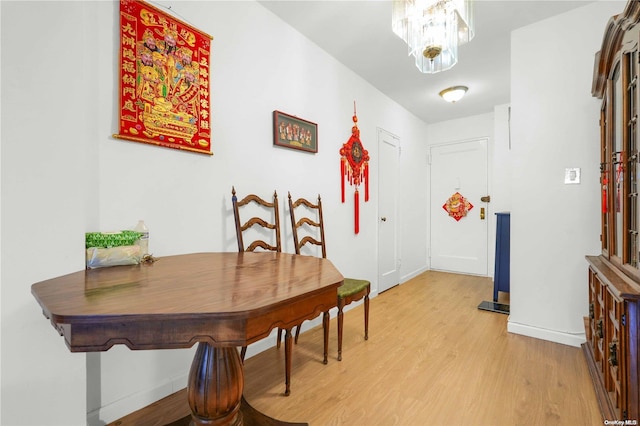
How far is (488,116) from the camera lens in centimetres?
460

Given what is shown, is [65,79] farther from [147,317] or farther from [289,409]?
[289,409]

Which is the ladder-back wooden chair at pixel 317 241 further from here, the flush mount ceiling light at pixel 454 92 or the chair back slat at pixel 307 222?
the flush mount ceiling light at pixel 454 92

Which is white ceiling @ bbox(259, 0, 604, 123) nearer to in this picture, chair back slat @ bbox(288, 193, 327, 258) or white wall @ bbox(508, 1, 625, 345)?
white wall @ bbox(508, 1, 625, 345)

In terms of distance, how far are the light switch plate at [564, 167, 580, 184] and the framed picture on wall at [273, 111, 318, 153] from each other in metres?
1.98

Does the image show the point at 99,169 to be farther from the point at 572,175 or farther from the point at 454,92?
the point at 454,92

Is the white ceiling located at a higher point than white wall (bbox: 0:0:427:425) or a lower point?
higher

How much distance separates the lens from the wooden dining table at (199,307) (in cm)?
69

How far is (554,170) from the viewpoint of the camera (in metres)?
2.41

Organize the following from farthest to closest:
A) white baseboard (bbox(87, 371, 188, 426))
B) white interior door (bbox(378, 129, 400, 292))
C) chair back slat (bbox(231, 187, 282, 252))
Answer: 1. white interior door (bbox(378, 129, 400, 292))
2. chair back slat (bbox(231, 187, 282, 252))
3. white baseboard (bbox(87, 371, 188, 426))

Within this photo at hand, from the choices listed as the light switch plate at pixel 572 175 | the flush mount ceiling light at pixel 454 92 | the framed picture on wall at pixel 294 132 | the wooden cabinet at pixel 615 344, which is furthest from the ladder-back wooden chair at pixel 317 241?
the flush mount ceiling light at pixel 454 92

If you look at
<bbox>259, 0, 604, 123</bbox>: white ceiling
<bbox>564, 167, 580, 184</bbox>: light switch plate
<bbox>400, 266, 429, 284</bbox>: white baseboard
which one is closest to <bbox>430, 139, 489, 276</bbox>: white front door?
<bbox>400, 266, 429, 284</bbox>: white baseboard

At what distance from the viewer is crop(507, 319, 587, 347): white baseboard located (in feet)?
7.59

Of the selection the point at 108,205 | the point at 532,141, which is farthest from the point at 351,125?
the point at 108,205

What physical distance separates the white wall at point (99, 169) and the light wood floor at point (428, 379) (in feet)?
1.47
